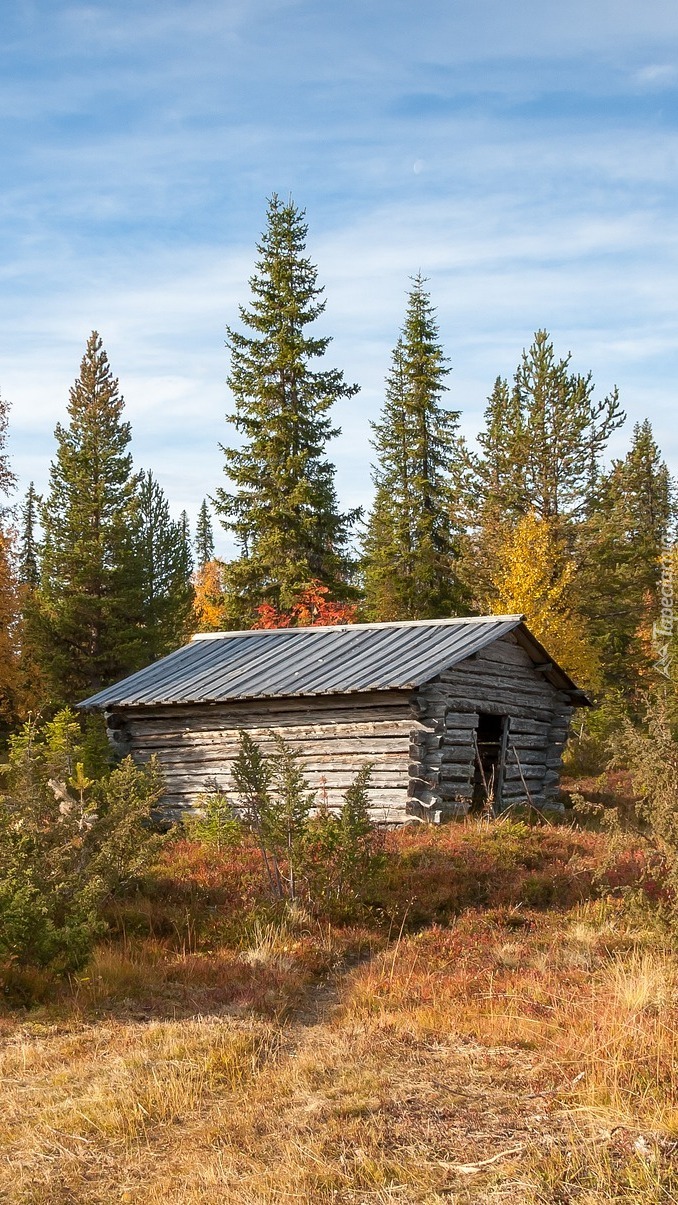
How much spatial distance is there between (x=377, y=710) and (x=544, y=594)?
52.1 feet

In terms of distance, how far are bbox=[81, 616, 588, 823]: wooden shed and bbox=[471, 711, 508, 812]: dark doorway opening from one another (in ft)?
0.13

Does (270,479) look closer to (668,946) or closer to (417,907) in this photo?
(417,907)

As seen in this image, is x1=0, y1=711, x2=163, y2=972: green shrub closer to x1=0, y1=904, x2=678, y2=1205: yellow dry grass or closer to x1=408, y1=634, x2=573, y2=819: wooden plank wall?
x1=0, y1=904, x2=678, y2=1205: yellow dry grass

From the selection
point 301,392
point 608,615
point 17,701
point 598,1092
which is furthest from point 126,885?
point 608,615

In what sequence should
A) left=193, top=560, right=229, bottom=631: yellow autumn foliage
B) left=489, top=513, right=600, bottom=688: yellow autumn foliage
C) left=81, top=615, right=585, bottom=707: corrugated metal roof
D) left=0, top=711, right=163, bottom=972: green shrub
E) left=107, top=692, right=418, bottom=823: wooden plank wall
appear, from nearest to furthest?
left=0, top=711, right=163, bottom=972: green shrub < left=107, top=692, right=418, bottom=823: wooden plank wall < left=81, top=615, right=585, bottom=707: corrugated metal roof < left=489, top=513, right=600, bottom=688: yellow autumn foliage < left=193, top=560, right=229, bottom=631: yellow autumn foliage

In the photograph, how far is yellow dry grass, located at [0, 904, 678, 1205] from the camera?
497 centimetres

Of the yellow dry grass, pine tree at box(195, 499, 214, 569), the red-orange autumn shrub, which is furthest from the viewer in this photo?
pine tree at box(195, 499, 214, 569)

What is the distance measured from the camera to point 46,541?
33.9 metres

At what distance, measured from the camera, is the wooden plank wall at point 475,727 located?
53.0 feet

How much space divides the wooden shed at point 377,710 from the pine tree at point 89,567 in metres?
12.1

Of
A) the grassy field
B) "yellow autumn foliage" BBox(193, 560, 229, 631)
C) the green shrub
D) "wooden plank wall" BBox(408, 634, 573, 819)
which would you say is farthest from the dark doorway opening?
"yellow autumn foliage" BBox(193, 560, 229, 631)

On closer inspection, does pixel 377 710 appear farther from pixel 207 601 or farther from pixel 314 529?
pixel 207 601

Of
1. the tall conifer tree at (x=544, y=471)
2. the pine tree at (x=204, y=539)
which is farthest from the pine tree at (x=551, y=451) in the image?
the pine tree at (x=204, y=539)

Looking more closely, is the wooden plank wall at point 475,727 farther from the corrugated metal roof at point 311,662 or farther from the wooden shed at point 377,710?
the corrugated metal roof at point 311,662
